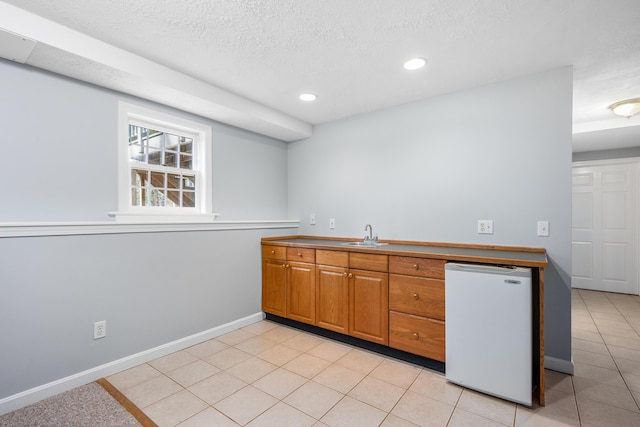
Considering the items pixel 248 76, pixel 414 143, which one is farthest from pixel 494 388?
pixel 248 76

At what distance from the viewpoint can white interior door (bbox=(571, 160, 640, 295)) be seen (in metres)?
4.52

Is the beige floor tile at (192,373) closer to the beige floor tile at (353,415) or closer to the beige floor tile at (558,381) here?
the beige floor tile at (353,415)

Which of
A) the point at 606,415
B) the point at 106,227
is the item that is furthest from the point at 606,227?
the point at 106,227

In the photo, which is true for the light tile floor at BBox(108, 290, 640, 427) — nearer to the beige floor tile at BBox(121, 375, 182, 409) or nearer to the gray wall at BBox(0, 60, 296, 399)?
the beige floor tile at BBox(121, 375, 182, 409)

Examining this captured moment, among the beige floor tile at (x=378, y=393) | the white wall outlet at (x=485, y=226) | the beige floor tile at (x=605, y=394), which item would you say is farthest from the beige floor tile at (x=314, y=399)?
the white wall outlet at (x=485, y=226)

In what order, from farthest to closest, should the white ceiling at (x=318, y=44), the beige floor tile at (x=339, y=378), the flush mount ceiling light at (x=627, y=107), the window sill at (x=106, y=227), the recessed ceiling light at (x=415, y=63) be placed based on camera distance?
the flush mount ceiling light at (x=627, y=107)
the recessed ceiling light at (x=415, y=63)
the beige floor tile at (x=339, y=378)
the window sill at (x=106, y=227)
the white ceiling at (x=318, y=44)

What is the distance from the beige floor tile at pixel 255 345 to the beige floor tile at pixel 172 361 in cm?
42

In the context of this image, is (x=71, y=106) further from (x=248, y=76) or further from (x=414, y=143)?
(x=414, y=143)

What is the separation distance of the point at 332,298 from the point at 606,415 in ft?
6.50

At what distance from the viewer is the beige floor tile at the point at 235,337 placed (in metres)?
2.95

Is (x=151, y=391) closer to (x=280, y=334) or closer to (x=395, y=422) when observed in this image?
(x=280, y=334)

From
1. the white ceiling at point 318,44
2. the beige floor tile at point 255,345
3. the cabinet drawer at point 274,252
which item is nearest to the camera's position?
the white ceiling at point 318,44

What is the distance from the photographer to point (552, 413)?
186cm

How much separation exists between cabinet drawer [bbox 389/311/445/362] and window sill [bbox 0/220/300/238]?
6.10 ft
